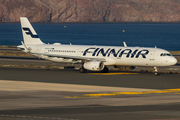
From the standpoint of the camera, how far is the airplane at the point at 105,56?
46875mm

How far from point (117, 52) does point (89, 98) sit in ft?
69.8

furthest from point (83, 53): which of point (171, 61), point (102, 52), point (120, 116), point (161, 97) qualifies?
point (120, 116)

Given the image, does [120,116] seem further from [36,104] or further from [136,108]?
[36,104]

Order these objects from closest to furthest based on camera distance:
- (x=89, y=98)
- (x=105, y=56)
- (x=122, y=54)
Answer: (x=89, y=98)
(x=122, y=54)
(x=105, y=56)

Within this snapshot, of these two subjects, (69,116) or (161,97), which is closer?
(69,116)

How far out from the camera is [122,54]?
158 ft

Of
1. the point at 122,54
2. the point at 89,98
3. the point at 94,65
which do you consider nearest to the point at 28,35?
the point at 94,65

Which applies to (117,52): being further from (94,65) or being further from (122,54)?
(94,65)

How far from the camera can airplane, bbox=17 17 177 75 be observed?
46.9m

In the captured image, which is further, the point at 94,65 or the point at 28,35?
the point at 28,35

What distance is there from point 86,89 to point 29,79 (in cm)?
1025

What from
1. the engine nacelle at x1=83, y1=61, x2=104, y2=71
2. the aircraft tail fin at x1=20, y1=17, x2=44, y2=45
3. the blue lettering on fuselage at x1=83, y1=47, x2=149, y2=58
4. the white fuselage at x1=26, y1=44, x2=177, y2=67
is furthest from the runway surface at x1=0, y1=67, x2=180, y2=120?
the aircraft tail fin at x1=20, y1=17, x2=44, y2=45

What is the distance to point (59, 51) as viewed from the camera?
2068 inches

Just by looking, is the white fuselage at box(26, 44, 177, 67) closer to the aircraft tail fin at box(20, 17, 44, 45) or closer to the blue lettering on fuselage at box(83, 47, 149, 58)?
the blue lettering on fuselage at box(83, 47, 149, 58)
